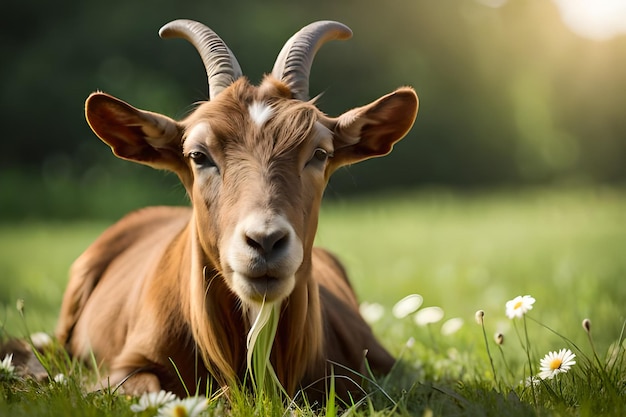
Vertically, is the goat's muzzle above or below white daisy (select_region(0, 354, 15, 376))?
above

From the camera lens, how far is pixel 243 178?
3.69 metres

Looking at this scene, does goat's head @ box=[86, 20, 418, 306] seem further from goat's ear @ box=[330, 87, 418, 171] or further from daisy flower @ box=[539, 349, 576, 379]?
daisy flower @ box=[539, 349, 576, 379]

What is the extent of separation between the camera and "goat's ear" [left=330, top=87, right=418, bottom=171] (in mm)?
4246

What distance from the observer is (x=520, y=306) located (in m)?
3.89

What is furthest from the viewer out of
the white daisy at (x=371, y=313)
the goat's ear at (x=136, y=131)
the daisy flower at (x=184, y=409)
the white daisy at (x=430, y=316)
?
the white daisy at (x=371, y=313)

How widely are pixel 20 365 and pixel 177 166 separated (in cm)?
151

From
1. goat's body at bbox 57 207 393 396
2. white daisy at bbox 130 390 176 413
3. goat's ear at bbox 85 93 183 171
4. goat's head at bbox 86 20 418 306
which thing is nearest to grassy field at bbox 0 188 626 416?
white daisy at bbox 130 390 176 413

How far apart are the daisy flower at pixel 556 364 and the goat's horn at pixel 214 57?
210 centimetres

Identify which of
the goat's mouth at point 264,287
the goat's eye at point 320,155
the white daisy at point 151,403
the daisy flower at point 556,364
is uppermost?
the goat's eye at point 320,155

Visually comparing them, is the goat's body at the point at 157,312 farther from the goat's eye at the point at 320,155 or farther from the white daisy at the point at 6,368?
the goat's eye at the point at 320,155

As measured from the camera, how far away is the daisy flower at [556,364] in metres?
3.66

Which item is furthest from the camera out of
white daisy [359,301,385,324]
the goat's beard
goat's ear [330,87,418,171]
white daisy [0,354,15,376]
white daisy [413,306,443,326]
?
white daisy [359,301,385,324]

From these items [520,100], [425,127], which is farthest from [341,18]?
[520,100]

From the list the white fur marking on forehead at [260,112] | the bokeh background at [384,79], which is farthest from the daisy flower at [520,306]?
the bokeh background at [384,79]
